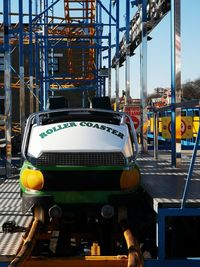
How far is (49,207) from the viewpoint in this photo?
5.05 metres

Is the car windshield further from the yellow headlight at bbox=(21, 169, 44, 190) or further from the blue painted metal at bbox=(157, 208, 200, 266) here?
the blue painted metal at bbox=(157, 208, 200, 266)

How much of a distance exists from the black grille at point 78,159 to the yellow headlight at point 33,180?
0.11 m

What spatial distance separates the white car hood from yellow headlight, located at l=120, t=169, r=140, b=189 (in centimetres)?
20

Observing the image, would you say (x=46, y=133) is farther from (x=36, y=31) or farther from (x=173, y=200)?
(x=36, y=31)

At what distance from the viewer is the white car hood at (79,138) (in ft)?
16.9

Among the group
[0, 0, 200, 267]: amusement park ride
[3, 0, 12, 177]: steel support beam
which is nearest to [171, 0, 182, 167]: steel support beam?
[0, 0, 200, 267]: amusement park ride

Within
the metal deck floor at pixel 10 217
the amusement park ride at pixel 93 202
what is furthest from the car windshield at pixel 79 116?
the metal deck floor at pixel 10 217

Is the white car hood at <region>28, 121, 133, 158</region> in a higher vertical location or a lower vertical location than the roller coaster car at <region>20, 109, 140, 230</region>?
higher

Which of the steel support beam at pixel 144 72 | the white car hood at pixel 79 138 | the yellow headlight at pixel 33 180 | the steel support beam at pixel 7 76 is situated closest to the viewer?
the yellow headlight at pixel 33 180

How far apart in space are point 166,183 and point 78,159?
5.09ft

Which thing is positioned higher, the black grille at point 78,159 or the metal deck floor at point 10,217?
the black grille at point 78,159

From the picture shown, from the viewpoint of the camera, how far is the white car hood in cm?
516

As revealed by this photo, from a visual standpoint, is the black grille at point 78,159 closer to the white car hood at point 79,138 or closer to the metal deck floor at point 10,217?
the white car hood at point 79,138

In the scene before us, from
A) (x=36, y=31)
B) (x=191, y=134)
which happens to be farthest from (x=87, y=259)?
(x=36, y=31)
